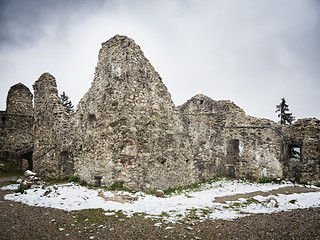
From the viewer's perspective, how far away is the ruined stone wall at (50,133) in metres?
10.6

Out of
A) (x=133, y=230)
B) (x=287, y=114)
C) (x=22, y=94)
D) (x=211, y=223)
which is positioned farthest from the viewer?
(x=287, y=114)

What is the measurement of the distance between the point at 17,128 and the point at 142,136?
12026 millimetres

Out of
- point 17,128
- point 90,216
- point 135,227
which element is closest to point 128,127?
point 90,216

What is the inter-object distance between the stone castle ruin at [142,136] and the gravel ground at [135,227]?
2.81m

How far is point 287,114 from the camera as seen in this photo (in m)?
24.6

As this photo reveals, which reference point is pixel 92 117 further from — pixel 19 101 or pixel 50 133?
pixel 19 101

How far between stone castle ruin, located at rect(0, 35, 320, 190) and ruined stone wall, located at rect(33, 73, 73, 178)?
5 centimetres

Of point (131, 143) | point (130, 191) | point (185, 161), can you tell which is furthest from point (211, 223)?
point (185, 161)

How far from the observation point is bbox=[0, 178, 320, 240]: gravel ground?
396cm

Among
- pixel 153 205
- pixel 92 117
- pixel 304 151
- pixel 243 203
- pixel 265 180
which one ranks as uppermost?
pixel 92 117

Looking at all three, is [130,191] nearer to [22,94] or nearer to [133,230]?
[133,230]

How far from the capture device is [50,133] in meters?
11.3

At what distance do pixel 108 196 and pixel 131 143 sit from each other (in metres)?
2.04

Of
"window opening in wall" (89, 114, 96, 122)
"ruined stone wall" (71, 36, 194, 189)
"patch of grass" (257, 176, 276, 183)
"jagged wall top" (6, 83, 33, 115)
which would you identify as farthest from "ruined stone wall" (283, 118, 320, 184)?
"jagged wall top" (6, 83, 33, 115)
